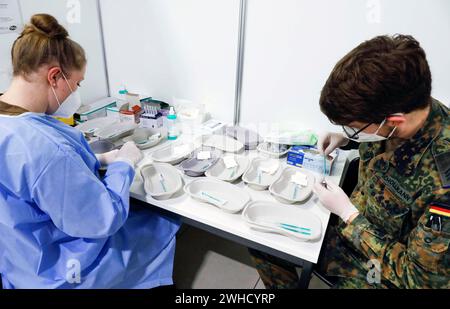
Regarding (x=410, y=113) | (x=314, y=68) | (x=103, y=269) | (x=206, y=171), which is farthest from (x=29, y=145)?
(x=314, y=68)

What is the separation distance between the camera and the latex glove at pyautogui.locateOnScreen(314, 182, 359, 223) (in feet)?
3.29

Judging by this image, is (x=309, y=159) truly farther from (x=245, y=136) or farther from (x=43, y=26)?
(x=43, y=26)

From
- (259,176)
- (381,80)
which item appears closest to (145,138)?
(259,176)

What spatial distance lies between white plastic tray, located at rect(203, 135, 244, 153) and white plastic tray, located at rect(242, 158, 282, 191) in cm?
16

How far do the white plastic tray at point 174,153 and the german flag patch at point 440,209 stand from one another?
1.00 metres

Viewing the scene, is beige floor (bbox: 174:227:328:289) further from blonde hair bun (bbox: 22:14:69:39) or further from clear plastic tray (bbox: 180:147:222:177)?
blonde hair bun (bbox: 22:14:69:39)

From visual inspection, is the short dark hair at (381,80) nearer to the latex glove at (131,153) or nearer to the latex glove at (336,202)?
the latex glove at (336,202)

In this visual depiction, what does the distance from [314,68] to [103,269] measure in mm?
1348

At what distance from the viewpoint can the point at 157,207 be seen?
1183 mm

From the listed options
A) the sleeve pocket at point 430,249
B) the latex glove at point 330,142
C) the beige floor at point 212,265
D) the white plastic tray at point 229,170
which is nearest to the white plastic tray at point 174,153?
the white plastic tray at point 229,170

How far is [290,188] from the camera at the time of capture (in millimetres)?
1257

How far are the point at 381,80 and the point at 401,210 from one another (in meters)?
0.44

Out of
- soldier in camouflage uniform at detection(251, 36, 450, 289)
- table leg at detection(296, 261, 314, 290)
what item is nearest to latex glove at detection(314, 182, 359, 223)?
soldier in camouflage uniform at detection(251, 36, 450, 289)

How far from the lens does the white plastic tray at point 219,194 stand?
110 centimetres
